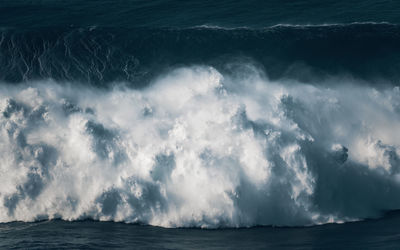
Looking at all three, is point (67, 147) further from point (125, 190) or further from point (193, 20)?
point (193, 20)

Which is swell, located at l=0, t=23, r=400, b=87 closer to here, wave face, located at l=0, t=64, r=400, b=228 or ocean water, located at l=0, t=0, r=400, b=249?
ocean water, located at l=0, t=0, r=400, b=249

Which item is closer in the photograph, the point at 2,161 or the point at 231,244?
the point at 231,244

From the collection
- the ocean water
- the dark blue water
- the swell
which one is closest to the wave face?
the ocean water

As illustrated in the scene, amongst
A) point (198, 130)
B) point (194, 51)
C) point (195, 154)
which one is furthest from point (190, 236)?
point (194, 51)

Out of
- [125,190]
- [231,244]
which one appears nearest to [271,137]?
[231,244]

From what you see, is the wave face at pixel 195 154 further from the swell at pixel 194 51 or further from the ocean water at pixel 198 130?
the swell at pixel 194 51

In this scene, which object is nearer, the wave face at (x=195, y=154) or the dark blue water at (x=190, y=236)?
→ the dark blue water at (x=190, y=236)

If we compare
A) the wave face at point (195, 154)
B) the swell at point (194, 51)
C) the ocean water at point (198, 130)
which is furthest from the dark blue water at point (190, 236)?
the swell at point (194, 51)

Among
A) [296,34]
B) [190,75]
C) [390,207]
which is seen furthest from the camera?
[296,34]
